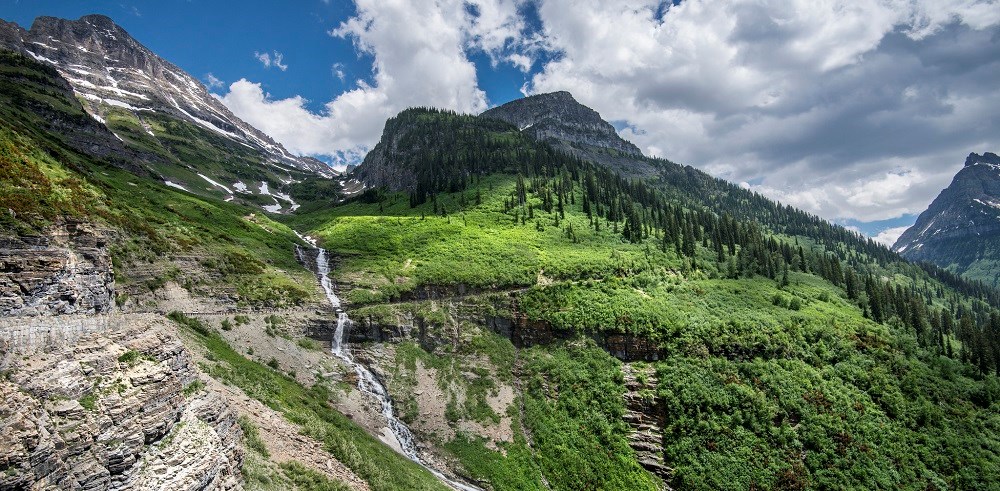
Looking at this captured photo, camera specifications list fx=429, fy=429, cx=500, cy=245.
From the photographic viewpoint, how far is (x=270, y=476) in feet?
70.9

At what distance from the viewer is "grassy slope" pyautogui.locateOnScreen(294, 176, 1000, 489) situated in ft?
135

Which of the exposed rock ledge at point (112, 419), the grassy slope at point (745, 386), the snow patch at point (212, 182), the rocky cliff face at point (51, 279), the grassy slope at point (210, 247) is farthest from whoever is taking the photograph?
the snow patch at point (212, 182)

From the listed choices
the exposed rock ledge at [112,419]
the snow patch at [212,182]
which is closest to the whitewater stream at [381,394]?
the exposed rock ledge at [112,419]

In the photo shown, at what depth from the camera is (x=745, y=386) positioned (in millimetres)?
47719

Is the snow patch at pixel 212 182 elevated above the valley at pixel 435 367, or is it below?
above

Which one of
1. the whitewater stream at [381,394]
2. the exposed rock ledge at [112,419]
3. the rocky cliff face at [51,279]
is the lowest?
the whitewater stream at [381,394]

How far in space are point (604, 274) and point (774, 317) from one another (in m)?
26.4

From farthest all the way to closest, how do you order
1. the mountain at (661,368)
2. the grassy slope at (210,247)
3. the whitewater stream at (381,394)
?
the whitewater stream at (381,394), the mountain at (661,368), the grassy slope at (210,247)

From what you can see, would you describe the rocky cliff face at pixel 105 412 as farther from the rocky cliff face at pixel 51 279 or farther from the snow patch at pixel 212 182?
the snow patch at pixel 212 182

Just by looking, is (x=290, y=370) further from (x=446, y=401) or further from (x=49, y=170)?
(x=49, y=170)

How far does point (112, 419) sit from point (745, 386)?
5323 centimetres

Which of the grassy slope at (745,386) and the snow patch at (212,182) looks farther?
the snow patch at (212,182)

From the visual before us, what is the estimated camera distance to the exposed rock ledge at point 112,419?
37.4 ft

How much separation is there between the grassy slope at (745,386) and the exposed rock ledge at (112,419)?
98.8 feet
